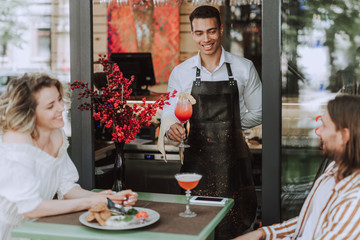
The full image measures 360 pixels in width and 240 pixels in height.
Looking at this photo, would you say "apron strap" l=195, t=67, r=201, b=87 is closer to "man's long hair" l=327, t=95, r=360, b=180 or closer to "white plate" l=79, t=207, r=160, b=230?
"white plate" l=79, t=207, r=160, b=230

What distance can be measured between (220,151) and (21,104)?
168cm

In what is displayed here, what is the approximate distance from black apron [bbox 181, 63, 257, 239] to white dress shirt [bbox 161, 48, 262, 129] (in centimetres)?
4

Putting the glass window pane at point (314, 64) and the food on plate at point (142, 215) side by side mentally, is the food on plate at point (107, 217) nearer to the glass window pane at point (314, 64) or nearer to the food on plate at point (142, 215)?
the food on plate at point (142, 215)

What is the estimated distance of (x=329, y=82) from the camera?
3.76 meters

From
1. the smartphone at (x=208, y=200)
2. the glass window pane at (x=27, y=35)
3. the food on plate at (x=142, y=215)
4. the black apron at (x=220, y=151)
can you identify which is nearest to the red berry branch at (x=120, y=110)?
the smartphone at (x=208, y=200)

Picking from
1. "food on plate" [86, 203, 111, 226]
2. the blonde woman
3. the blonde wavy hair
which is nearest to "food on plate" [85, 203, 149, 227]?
"food on plate" [86, 203, 111, 226]

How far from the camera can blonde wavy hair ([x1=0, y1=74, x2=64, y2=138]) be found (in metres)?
2.11

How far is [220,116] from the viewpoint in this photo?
3451mm

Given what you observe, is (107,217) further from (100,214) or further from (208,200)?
(208,200)

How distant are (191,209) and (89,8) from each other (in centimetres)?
132

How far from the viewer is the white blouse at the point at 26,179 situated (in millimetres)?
1997

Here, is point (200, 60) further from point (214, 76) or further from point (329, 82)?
point (329, 82)

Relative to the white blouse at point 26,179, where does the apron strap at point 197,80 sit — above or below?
above

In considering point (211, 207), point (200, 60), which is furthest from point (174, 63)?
point (211, 207)
